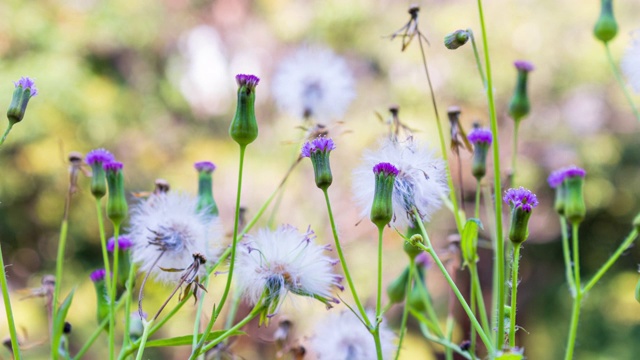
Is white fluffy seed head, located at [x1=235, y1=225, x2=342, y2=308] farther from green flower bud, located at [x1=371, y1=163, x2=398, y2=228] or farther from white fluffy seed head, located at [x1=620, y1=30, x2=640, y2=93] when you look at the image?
white fluffy seed head, located at [x1=620, y1=30, x2=640, y2=93]

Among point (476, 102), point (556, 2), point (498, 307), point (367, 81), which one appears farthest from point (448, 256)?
point (556, 2)

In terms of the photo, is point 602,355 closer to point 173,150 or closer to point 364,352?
point 173,150

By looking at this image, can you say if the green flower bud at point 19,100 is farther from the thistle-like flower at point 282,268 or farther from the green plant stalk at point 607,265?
the green plant stalk at point 607,265

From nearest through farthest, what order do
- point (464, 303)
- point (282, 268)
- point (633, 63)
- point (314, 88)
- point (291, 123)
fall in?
point (464, 303) → point (282, 268) → point (633, 63) → point (314, 88) → point (291, 123)

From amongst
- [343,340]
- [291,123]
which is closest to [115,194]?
[343,340]

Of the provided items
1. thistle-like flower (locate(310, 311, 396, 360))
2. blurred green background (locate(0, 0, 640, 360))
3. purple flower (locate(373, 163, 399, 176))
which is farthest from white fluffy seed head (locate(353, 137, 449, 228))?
blurred green background (locate(0, 0, 640, 360))

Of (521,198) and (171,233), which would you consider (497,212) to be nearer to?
(521,198)

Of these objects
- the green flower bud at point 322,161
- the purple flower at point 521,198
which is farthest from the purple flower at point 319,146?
the purple flower at point 521,198
